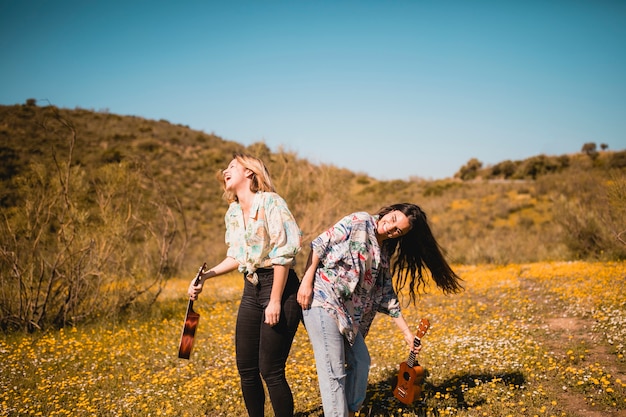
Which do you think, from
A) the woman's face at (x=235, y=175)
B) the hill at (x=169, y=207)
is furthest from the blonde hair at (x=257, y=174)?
the hill at (x=169, y=207)

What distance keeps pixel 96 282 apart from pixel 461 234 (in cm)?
1554

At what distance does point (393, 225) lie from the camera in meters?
2.93

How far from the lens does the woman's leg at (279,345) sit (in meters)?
2.75

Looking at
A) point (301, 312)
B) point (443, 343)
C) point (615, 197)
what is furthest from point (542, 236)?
point (301, 312)

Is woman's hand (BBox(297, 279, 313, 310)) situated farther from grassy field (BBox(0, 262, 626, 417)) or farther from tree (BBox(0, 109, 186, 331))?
tree (BBox(0, 109, 186, 331))

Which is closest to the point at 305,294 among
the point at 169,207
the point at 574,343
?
the point at 574,343

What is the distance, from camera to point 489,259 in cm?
1324

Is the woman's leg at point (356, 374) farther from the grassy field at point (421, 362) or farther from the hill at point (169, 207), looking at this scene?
the hill at point (169, 207)

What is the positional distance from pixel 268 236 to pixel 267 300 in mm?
424

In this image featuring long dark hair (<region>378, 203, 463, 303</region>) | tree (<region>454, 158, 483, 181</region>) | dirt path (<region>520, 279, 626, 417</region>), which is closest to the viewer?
long dark hair (<region>378, 203, 463, 303</region>)

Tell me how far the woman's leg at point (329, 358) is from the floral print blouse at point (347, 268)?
0.06 meters

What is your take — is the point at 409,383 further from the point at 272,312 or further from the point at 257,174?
the point at 257,174

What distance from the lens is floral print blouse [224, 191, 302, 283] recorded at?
8.85ft

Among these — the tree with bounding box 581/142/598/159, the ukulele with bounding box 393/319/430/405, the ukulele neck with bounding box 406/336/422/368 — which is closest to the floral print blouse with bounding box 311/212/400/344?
the ukulele neck with bounding box 406/336/422/368
